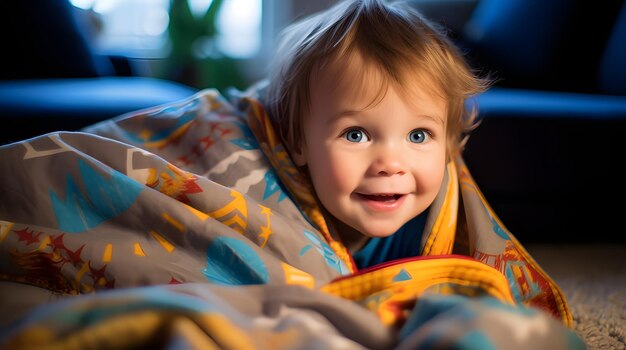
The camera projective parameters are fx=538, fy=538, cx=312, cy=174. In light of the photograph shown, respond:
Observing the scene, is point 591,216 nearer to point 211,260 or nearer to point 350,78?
point 350,78

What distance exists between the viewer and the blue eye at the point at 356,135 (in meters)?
0.80

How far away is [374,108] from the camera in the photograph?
781 mm

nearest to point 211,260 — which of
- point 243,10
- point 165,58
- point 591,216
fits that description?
point 591,216

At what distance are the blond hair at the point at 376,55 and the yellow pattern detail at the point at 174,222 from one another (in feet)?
0.84

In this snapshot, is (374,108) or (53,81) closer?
(374,108)

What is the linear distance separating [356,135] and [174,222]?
291 mm

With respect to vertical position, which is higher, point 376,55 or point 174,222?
point 376,55

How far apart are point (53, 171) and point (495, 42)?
1.42 metres

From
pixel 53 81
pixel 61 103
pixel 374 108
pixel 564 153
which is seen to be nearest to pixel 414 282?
pixel 374 108

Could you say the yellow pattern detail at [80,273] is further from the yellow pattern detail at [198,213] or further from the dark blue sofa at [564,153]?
the dark blue sofa at [564,153]

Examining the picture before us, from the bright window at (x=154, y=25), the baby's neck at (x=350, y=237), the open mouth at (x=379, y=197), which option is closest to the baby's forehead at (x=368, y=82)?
the open mouth at (x=379, y=197)

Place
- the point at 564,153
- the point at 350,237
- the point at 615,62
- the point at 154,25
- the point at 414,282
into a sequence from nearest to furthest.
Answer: the point at 414,282 < the point at 350,237 < the point at 564,153 < the point at 615,62 < the point at 154,25

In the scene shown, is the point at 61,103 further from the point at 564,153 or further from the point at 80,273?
the point at 564,153

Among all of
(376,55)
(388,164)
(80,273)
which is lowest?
(80,273)
